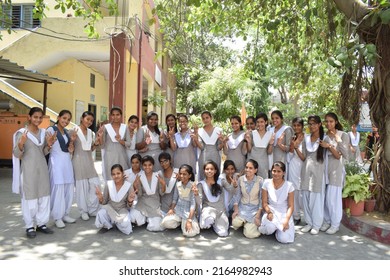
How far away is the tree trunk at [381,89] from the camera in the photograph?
4.55m

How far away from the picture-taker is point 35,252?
3.59 metres

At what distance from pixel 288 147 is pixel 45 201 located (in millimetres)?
3152

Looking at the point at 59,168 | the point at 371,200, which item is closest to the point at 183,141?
the point at 59,168

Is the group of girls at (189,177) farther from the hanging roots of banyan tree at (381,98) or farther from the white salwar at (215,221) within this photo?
the hanging roots of banyan tree at (381,98)

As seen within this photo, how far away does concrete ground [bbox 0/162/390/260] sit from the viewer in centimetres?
357

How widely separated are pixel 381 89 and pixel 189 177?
108 inches

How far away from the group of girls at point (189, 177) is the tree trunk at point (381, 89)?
69 centimetres

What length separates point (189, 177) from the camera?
4465 mm

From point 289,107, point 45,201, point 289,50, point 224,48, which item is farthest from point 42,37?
point 289,107

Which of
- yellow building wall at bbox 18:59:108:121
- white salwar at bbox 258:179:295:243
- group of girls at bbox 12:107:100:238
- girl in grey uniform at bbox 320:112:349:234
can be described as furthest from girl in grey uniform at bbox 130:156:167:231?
yellow building wall at bbox 18:59:108:121

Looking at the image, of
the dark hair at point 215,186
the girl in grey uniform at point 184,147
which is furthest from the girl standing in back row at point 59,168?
the dark hair at point 215,186

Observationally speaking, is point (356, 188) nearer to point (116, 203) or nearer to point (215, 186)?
point (215, 186)

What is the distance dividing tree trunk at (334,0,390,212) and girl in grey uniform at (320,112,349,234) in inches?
24.7

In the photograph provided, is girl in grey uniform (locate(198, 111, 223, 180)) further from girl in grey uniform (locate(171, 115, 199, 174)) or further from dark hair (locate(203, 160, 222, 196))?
dark hair (locate(203, 160, 222, 196))
